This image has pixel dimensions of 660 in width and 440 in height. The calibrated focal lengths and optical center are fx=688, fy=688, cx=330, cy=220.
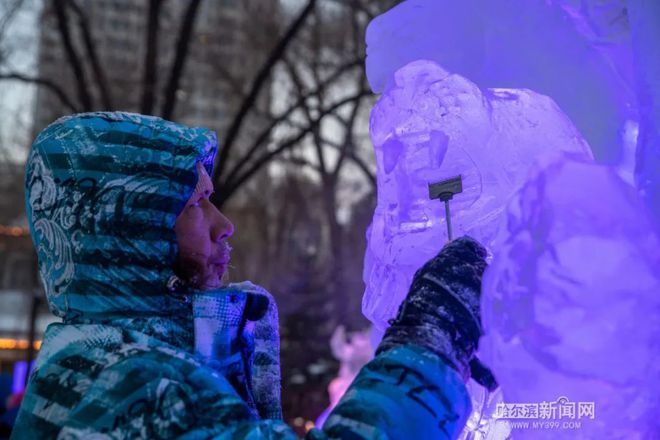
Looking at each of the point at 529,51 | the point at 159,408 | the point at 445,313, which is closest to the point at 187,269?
the point at 159,408

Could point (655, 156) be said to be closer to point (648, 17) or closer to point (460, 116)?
point (648, 17)

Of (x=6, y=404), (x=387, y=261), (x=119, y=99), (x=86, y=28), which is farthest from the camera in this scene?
(x=119, y=99)

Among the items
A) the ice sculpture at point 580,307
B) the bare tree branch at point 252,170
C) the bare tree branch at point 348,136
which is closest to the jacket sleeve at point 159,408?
the ice sculpture at point 580,307

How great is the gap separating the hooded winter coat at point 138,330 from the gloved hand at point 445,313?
36 mm

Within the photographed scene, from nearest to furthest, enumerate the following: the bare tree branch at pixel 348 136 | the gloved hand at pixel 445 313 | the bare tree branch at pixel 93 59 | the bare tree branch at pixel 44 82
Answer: the gloved hand at pixel 445 313
the bare tree branch at pixel 93 59
the bare tree branch at pixel 44 82
the bare tree branch at pixel 348 136

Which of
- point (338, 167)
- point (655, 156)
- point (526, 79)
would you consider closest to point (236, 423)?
point (655, 156)

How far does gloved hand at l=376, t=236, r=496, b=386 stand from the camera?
1183 mm

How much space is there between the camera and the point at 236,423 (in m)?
1.07

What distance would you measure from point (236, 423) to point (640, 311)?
76 centimetres

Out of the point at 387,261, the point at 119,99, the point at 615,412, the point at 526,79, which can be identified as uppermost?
the point at 119,99

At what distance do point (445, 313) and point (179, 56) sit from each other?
273 inches

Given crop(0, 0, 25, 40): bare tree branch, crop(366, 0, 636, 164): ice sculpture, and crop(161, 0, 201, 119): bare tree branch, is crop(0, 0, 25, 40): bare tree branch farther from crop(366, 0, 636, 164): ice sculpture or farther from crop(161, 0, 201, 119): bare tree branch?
crop(366, 0, 636, 164): ice sculpture

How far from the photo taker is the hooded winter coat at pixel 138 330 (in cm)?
108

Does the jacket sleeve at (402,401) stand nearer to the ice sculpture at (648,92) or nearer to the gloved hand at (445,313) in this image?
the gloved hand at (445,313)
